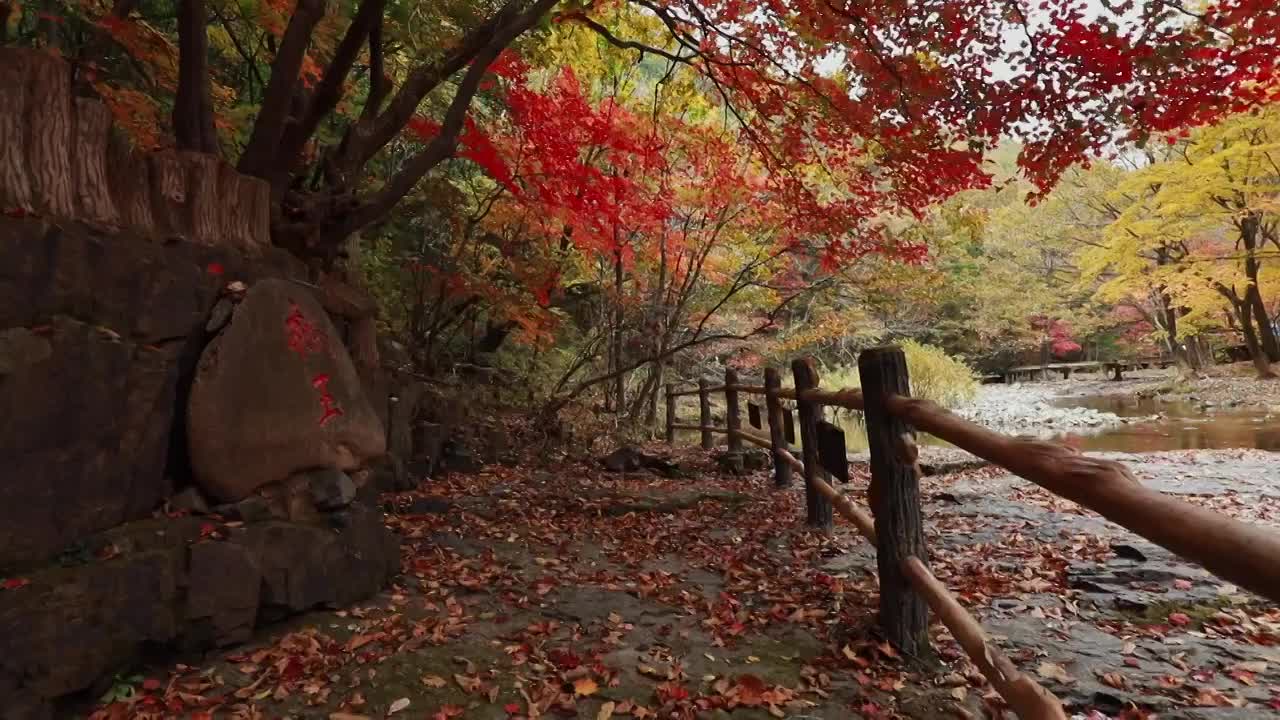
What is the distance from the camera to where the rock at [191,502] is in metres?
2.94

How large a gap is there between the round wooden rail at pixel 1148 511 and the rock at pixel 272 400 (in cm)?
299

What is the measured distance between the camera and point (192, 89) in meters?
4.01

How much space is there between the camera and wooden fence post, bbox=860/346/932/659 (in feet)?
8.94

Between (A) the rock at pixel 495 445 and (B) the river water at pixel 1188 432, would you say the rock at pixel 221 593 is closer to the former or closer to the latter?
(A) the rock at pixel 495 445

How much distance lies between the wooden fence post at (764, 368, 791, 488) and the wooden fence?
3.57ft

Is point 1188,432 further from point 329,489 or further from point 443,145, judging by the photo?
point 329,489

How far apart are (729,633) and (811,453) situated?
6.55 ft

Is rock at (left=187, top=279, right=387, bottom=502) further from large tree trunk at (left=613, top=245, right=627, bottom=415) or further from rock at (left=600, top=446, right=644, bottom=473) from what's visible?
large tree trunk at (left=613, top=245, right=627, bottom=415)

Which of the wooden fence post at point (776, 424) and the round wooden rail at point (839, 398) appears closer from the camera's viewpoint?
the round wooden rail at point (839, 398)

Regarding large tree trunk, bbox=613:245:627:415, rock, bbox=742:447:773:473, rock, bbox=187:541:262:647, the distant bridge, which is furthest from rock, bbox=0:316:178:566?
the distant bridge

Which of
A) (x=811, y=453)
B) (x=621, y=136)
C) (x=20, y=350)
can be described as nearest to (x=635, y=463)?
(x=811, y=453)

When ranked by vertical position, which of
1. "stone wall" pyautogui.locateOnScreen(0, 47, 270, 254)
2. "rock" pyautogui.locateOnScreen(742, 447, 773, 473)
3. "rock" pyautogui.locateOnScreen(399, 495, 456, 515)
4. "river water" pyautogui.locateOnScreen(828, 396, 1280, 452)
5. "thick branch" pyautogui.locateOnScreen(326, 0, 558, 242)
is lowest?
"river water" pyautogui.locateOnScreen(828, 396, 1280, 452)

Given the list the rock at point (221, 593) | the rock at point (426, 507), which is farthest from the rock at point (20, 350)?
the rock at point (426, 507)

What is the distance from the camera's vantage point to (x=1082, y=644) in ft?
8.94
